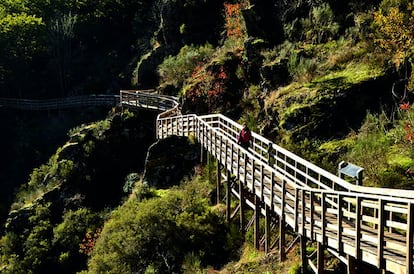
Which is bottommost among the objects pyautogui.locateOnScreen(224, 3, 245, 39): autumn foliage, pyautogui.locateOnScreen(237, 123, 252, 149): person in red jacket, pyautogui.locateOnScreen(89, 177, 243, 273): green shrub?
pyautogui.locateOnScreen(89, 177, 243, 273): green shrub

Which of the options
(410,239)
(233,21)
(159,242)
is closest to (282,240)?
(159,242)

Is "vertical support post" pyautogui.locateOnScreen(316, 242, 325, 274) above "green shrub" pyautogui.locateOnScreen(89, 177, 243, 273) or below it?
above

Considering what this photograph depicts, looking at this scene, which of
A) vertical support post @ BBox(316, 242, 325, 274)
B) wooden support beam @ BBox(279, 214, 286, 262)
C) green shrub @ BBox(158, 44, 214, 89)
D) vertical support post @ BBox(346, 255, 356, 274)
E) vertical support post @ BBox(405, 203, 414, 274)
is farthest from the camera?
green shrub @ BBox(158, 44, 214, 89)

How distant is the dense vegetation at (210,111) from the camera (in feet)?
54.5

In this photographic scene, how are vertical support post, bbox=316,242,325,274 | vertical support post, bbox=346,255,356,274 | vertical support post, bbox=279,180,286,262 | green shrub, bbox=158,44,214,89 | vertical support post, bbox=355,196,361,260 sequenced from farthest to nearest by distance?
green shrub, bbox=158,44,214,89 → vertical support post, bbox=279,180,286,262 → vertical support post, bbox=316,242,325,274 → vertical support post, bbox=346,255,356,274 → vertical support post, bbox=355,196,361,260

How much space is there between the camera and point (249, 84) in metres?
25.4

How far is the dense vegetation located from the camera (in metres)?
16.6

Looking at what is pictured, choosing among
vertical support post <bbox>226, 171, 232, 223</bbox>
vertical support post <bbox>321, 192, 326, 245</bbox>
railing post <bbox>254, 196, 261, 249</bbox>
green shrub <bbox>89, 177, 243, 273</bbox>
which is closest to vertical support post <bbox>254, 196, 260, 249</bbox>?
railing post <bbox>254, 196, 261, 249</bbox>

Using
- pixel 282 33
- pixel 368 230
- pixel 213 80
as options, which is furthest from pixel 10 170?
pixel 368 230

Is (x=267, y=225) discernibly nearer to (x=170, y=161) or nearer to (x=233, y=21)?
(x=170, y=161)

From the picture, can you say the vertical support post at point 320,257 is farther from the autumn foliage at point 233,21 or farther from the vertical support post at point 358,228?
the autumn foliage at point 233,21

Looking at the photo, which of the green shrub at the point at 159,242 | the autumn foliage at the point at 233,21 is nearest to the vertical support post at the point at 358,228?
the green shrub at the point at 159,242

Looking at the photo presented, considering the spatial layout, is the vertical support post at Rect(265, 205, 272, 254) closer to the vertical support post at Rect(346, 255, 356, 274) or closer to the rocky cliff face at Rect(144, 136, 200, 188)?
the vertical support post at Rect(346, 255, 356, 274)

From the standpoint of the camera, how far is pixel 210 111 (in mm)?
26422
